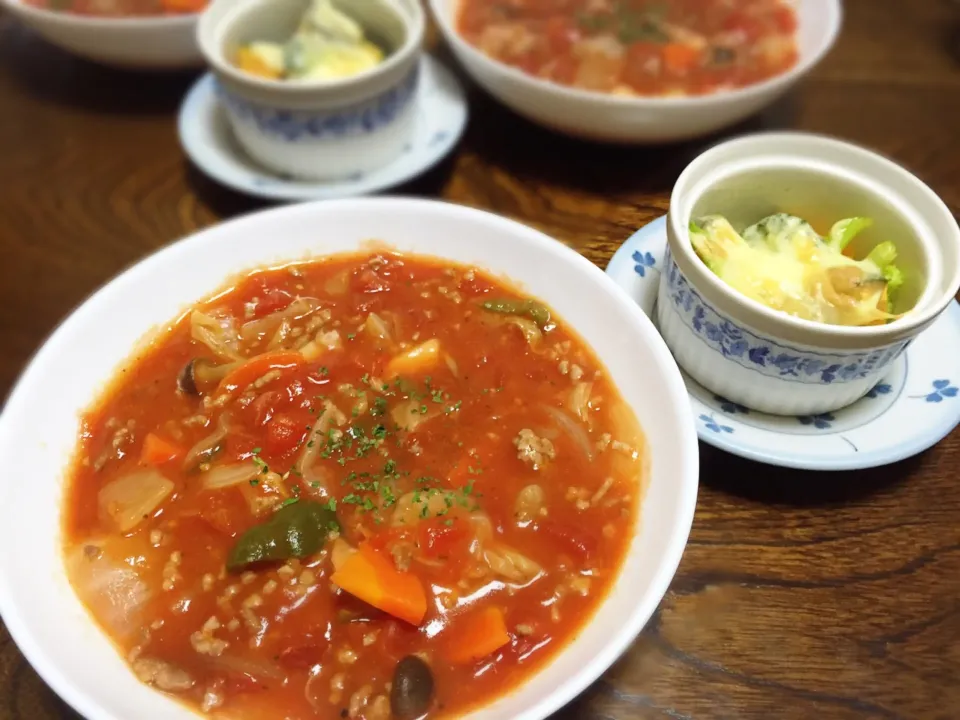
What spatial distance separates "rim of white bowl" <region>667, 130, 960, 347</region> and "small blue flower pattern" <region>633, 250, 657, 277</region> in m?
0.31

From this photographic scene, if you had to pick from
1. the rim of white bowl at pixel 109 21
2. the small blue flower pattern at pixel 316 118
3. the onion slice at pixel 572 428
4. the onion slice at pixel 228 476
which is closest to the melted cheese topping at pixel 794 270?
the onion slice at pixel 572 428

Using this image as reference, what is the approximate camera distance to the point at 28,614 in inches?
56.1

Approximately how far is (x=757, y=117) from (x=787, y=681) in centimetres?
221

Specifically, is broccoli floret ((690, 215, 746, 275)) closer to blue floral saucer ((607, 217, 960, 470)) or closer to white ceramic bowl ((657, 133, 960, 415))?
white ceramic bowl ((657, 133, 960, 415))

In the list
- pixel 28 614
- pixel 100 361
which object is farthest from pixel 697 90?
pixel 28 614

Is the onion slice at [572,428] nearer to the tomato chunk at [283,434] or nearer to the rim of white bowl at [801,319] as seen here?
the rim of white bowl at [801,319]

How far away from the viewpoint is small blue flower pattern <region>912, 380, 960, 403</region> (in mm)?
1927

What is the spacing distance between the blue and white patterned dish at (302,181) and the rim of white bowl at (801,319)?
117 cm

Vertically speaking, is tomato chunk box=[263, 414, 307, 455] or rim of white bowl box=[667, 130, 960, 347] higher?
rim of white bowl box=[667, 130, 960, 347]

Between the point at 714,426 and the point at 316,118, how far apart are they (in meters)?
1.71

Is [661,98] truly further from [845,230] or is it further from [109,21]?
[109,21]

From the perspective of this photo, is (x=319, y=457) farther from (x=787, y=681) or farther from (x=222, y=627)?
(x=787, y=681)

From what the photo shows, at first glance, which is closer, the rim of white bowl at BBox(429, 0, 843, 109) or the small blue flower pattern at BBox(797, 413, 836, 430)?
the small blue flower pattern at BBox(797, 413, 836, 430)

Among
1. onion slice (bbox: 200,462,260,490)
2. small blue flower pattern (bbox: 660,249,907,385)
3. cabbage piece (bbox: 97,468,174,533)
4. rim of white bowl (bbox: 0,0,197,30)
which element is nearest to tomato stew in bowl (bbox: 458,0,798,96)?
rim of white bowl (bbox: 0,0,197,30)
